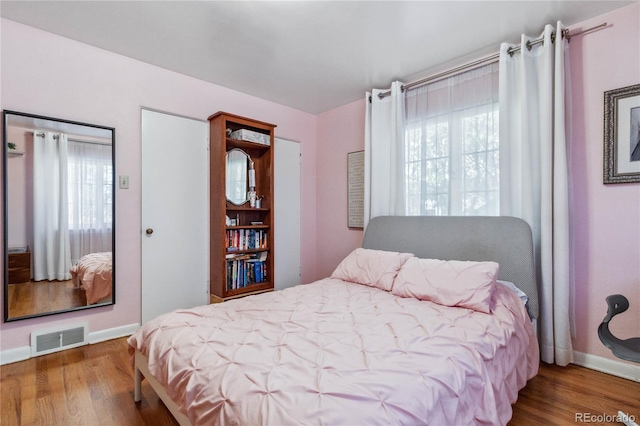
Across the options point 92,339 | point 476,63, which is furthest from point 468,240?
point 92,339

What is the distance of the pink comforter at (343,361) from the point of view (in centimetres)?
101

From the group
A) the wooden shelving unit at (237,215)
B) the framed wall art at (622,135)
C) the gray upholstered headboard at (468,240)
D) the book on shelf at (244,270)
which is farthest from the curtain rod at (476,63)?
the book on shelf at (244,270)

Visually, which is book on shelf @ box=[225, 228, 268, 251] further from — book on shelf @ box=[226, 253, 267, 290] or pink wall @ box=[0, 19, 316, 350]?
pink wall @ box=[0, 19, 316, 350]

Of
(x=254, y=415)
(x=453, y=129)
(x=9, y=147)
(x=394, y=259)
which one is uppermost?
(x=453, y=129)

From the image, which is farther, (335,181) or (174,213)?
(335,181)

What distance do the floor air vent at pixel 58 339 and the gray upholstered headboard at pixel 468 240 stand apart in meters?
2.61

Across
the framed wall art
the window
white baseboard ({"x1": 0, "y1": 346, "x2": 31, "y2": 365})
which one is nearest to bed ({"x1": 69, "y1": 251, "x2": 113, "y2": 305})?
white baseboard ({"x1": 0, "y1": 346, "x2": 31, "y2": 365})

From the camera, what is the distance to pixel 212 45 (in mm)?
2490

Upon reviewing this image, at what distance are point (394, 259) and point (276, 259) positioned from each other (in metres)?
1.74

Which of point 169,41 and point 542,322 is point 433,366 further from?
point 169,41

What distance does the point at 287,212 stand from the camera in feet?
12.9

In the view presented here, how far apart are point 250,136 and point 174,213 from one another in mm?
1099

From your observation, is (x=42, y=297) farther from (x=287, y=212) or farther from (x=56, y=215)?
(x=287, y=212)

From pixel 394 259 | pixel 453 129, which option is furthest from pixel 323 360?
pixel 453 129
